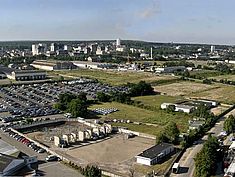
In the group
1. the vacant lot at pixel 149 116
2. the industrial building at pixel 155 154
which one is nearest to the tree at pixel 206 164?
the industrial building at pixel 155 154

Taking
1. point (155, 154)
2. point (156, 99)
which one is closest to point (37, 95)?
point (156, 99)

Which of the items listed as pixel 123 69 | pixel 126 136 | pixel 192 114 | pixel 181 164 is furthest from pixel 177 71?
pixel 181 164

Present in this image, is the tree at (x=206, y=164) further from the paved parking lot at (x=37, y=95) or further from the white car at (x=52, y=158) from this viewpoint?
the paved parking lot at (x=37, y=95)

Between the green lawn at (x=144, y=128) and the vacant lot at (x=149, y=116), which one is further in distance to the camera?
the vacant lot at (x=149, y=116)

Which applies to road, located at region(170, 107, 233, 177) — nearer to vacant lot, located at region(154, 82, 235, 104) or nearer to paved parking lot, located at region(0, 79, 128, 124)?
paved parking lot, located at region(0, 79, 128, 124)

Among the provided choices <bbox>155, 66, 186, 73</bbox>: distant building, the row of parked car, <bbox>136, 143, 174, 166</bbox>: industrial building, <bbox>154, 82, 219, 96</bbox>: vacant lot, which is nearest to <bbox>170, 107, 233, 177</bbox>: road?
<bbox>136, 143, 174, 166</bbox>: industrial building

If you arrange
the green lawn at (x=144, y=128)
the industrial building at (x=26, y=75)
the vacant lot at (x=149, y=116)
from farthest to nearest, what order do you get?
1. the industrial building at (x=26, y=75)
2. the vacant lot at (x=149, y=116)
3. the green lawn at (x=144, y=128)

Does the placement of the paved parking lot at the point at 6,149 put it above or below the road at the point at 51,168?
above
